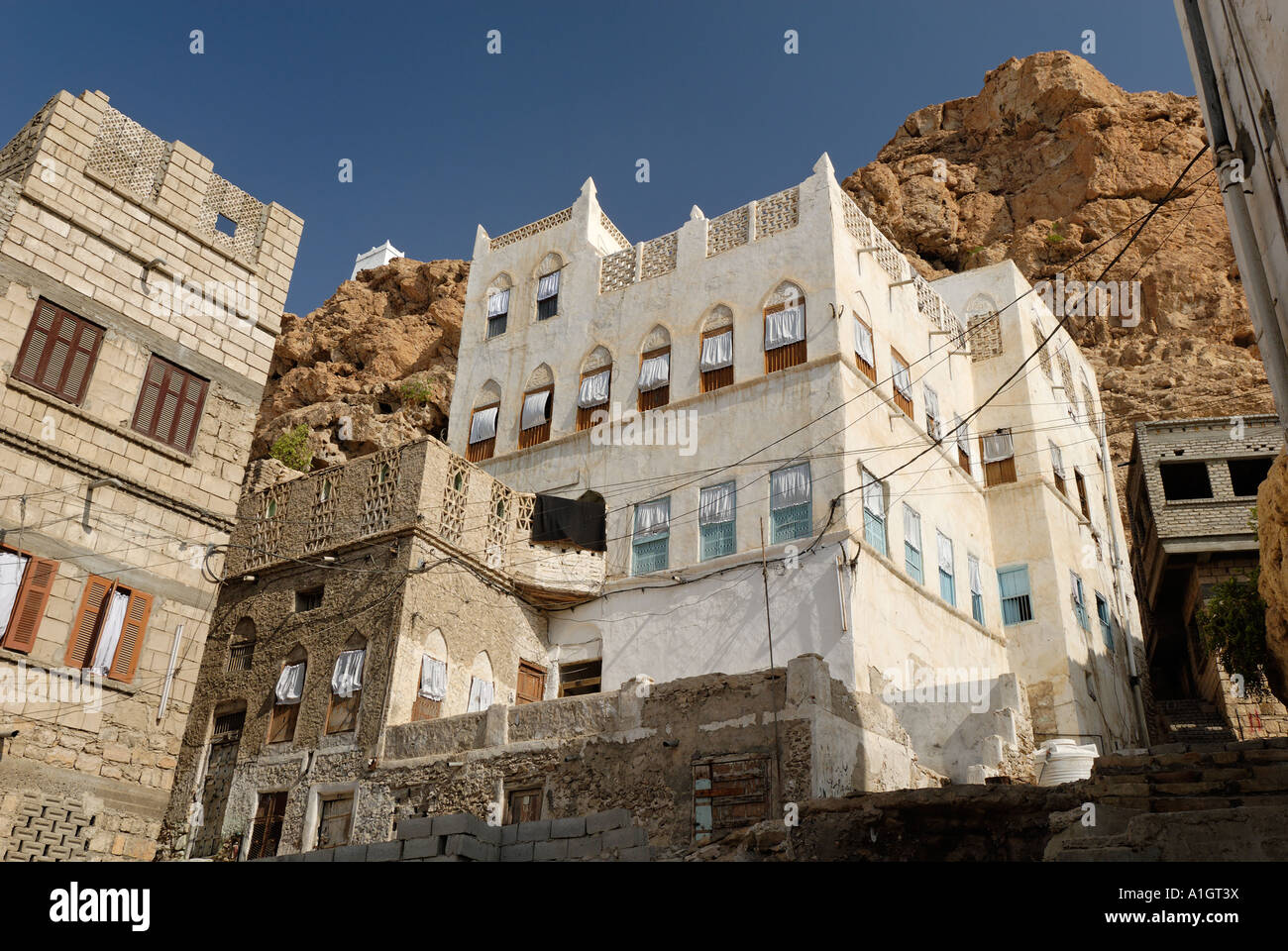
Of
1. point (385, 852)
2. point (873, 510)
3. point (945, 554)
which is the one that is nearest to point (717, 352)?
point (873, 510)

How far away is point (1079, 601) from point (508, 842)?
19018mm

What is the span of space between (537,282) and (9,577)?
56.8ft

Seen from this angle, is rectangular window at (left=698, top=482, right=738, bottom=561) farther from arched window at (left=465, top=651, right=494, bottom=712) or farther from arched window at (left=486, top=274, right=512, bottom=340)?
arched window at (left=486, top=274, right=512, bottom=340)

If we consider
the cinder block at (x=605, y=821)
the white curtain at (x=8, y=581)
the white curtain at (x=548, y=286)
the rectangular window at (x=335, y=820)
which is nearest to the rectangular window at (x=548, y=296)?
the white curtain at (x=548, y=286)

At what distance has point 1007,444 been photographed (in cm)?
2759

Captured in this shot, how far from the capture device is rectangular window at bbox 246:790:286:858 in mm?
18750

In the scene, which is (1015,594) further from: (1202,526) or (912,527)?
(1202,526)

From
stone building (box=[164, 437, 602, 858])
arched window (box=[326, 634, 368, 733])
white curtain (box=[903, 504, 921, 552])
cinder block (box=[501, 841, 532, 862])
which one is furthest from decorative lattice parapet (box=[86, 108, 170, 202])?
white curtain (box=[903, 504, 921, 552])

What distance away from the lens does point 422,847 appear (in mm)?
10461

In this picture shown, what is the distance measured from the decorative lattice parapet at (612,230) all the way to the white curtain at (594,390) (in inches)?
201

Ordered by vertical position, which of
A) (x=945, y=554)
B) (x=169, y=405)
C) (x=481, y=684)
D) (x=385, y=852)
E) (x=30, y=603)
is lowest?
(x=385, y=852)

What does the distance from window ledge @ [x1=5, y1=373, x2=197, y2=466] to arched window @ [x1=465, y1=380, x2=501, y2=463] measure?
11804mm
